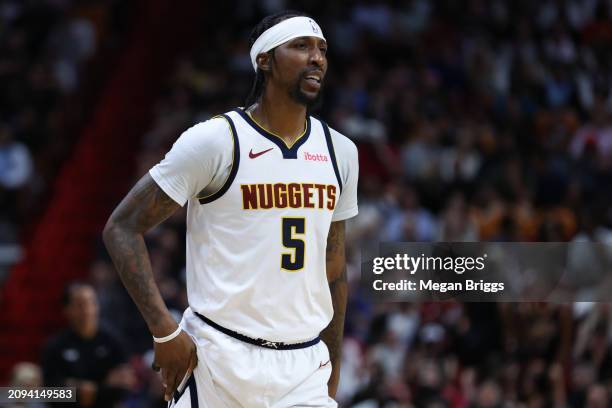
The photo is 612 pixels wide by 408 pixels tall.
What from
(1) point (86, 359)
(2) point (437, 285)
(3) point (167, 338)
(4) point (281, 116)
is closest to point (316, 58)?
(4) point (281, 116)

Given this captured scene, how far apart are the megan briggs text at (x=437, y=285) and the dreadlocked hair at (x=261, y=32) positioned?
4.21 ft

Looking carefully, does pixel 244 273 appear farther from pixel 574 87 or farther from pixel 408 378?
pixel 574 87

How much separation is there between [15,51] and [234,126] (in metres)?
10.4

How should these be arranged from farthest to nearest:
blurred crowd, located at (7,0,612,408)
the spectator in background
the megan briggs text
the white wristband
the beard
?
blurred crowd, located at (7,0,612,408) → the spectator in background → the megan briggs text → the beard → the white wristband

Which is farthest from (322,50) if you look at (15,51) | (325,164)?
(15,51)

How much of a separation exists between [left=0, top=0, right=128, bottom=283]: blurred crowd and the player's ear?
26.8 feet

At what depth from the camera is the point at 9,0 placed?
1550 cm

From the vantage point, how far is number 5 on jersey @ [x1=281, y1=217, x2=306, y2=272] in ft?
15.2

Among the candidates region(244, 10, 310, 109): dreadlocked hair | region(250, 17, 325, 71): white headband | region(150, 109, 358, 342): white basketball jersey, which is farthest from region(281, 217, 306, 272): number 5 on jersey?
region(250, 17, 325, 71): white headband

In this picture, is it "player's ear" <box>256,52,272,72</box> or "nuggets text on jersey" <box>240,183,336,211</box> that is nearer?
"nuggets text on jersey" <box>240,183,336,211</box>

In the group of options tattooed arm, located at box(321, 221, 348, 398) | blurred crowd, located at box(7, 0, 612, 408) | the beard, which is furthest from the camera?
blurred crowd, located at box(7, 0, 612, 408)

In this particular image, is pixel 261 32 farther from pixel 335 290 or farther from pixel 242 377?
pixel 242 377

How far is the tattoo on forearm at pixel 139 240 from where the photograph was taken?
4465 millimetres

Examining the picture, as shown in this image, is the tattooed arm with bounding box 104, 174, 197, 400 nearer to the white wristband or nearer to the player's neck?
the white wristband
